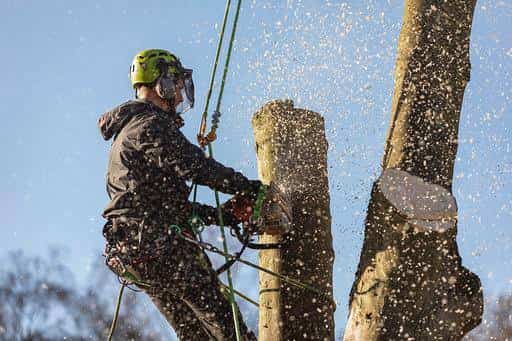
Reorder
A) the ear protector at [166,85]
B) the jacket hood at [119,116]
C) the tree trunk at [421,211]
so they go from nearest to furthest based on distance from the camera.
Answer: the tree trunk at [421,211] < the jacket hood at [119,116] < the ear protector at [166,85]

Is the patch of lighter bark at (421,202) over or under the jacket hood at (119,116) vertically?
under

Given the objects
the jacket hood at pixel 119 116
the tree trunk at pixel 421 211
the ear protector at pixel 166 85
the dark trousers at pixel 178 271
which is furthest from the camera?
the ear protector at pixel 166 85

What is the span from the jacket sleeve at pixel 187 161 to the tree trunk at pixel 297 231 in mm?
409

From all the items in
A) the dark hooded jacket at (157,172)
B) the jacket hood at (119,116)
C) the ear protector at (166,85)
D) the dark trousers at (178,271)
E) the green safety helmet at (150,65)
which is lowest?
the dark trousers at (178,271)

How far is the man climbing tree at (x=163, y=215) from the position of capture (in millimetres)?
3227

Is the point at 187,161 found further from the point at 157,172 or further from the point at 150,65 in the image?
the point at 150,65

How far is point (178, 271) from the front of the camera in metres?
3.22

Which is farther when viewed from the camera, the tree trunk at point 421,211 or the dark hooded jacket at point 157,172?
the dark hooded jacket at point 157,172

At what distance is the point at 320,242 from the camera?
11.8 feet

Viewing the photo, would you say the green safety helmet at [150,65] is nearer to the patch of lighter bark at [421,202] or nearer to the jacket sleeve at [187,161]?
the jacket sleeve at [187,161]

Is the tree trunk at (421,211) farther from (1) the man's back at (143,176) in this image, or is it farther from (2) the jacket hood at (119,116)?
(2) the jacket hood at (119,116)

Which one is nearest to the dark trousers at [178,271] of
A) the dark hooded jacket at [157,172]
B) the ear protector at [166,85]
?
the dark hooded jacket at [157,172]

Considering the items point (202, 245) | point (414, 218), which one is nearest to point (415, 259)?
point (414, 218)

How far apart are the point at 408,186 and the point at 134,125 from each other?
1.37 m
